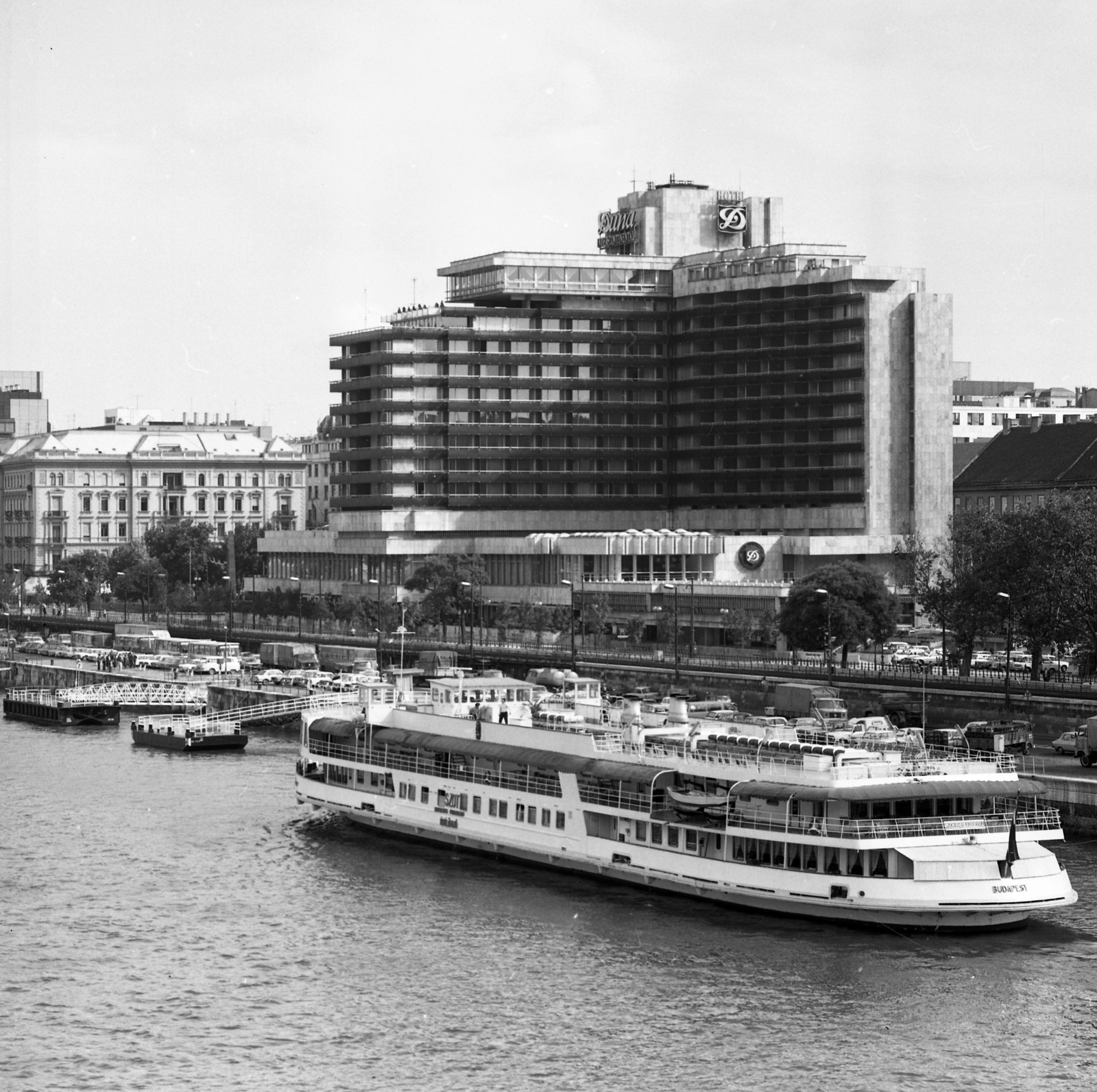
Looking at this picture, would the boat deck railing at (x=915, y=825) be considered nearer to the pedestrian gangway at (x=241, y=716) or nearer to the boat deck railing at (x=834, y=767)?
the boat deck railing at (x=834, y=767)

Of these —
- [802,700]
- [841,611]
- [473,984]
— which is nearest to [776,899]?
[473,984]

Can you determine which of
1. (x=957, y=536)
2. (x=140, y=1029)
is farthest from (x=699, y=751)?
(x=957, y=536)

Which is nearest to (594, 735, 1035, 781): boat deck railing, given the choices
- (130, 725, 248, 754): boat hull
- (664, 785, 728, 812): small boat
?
(664, 785, 728, 812): small boat

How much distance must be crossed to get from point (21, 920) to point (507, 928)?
18074mm

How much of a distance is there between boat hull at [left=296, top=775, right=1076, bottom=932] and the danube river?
0.71 metres

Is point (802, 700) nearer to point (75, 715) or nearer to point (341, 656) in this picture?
point (75, 715)

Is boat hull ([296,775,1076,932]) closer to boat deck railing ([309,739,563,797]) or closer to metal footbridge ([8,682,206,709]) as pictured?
boat deck railing ([309,739,563,797])

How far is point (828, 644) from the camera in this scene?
488 ft

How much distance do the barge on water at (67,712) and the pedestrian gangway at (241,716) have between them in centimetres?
697

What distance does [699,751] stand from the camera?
83.2 meters

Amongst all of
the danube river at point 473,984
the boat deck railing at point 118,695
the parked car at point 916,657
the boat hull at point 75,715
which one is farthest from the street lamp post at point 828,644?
the boat hull at point 75,715

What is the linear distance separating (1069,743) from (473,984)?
50363 millimetres

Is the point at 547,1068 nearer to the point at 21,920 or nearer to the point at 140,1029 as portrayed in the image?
the point at 140,1029

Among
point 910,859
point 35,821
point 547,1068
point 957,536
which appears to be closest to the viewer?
point 547,1068
